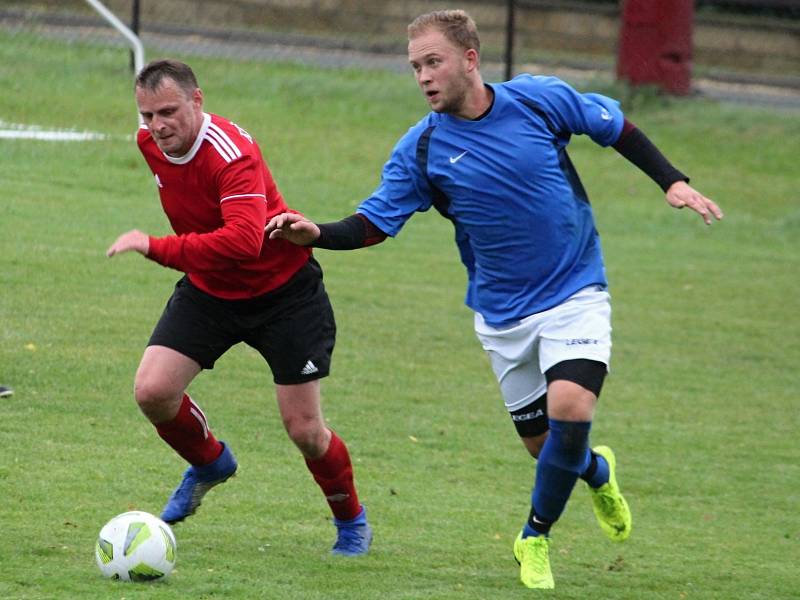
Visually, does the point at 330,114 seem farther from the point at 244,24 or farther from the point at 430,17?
the point at 430,17

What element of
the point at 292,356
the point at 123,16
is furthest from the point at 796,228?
the point at 292,356

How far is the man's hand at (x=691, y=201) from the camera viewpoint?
5625mm

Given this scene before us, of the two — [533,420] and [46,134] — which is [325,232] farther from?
[46,134]

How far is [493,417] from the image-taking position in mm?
8930

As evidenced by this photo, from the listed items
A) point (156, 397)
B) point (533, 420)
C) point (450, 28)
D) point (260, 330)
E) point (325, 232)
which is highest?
point (450, 28)

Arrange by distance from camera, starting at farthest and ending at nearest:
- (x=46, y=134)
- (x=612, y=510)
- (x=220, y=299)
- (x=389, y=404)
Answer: (x=46, y=134), (x=389, y=404), (x=612, y=510), (x=220, y=299)

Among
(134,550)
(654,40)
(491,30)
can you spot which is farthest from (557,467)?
(491,30)

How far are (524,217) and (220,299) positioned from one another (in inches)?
50.3

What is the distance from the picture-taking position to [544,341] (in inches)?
224

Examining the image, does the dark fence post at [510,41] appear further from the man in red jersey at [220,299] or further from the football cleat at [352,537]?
the football cleat at [352,537]

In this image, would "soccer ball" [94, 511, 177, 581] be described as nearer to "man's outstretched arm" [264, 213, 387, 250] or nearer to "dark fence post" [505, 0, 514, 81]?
"man's outstretched arm" [264, 213, 387, 250]

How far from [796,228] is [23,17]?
1079 centimetres

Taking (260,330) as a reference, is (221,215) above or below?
above

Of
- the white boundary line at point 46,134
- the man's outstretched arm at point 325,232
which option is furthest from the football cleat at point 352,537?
the white boundary line at point 46,134
